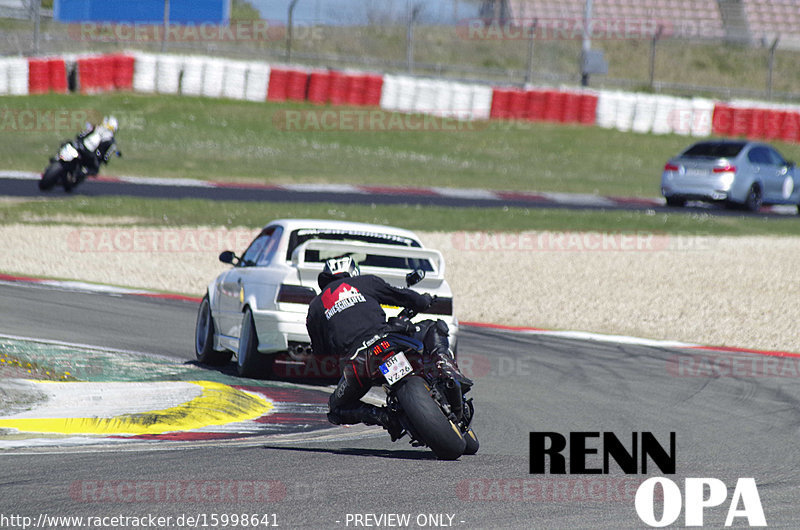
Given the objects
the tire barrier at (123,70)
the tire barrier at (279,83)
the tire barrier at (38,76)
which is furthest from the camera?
the tire barrier at (279,83)

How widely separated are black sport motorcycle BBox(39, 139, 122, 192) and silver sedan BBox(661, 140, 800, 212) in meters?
10.9

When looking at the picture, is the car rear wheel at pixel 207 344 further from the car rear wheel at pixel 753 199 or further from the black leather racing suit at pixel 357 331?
the car rear wheel at pixel 753 199

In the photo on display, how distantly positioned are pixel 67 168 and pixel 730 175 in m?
12.5

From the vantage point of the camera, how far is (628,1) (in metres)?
50.6

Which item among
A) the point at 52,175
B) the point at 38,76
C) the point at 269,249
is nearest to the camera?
the point at 269,249

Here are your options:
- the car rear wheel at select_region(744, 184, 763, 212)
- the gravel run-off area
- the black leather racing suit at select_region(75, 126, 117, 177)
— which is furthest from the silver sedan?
the black leather racing suit at select_region(75, 126, 117, 177)

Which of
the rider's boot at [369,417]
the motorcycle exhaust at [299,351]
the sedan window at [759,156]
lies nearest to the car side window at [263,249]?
the motorcycle exhaust at [299,351]

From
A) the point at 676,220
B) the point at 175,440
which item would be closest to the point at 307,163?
the point at 676,220

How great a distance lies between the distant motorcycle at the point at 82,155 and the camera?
21.7 m

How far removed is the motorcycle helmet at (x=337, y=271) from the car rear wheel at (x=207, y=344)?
112 inches

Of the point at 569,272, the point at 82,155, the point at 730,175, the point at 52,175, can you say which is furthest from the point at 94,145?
the point at 730,175

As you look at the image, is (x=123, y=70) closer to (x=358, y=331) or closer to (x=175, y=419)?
(x=175, y=419)

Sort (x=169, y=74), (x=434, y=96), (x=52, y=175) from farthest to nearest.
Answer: (x=434, y=96), (x=169, y=74), (x=52, y=175)

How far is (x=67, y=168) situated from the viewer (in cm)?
2192
